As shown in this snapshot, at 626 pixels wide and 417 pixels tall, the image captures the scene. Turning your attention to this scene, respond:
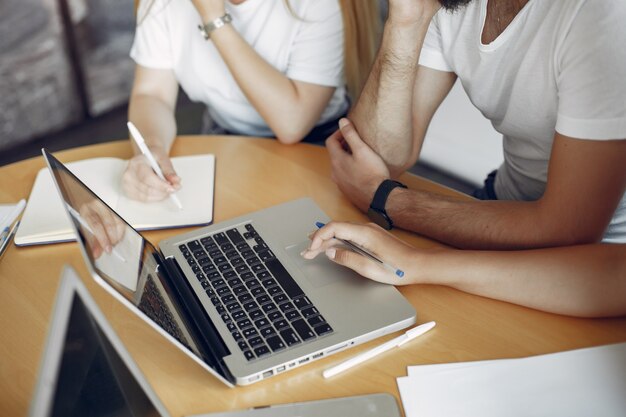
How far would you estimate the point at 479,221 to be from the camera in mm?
1018

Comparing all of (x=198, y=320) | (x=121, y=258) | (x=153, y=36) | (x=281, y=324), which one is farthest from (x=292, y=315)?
(x=153, y=36)

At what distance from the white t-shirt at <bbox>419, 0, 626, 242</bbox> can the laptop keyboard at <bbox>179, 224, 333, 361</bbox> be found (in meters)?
0.46

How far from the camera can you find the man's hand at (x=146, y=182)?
1.12 metres

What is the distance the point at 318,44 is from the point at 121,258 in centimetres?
79

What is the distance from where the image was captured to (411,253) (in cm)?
92

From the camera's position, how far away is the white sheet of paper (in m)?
0.74

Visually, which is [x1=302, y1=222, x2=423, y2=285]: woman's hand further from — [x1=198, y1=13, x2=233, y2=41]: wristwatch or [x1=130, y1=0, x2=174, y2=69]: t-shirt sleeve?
[x1=130, y1=0, x2=174, y2=69]: t-shirt sleeve

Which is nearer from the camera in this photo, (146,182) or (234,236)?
(234,236)

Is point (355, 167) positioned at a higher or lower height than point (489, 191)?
higher

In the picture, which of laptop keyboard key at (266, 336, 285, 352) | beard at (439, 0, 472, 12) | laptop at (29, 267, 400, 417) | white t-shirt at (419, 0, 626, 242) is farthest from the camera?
beard at (439, 0, 472, 12)

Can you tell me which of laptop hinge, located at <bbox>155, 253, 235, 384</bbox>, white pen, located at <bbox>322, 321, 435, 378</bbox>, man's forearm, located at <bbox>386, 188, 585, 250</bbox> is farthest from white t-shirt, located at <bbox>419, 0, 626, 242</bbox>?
laptop hinge, located at <bbox>155, 253, 235, 384</bbox>

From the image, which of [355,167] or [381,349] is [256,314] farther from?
[355,167]

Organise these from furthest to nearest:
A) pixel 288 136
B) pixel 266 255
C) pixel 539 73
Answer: pixel 288 136 < pixel 539 73 < pixel 266 255

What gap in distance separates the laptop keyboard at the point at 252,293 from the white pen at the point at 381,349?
5 centimetres
